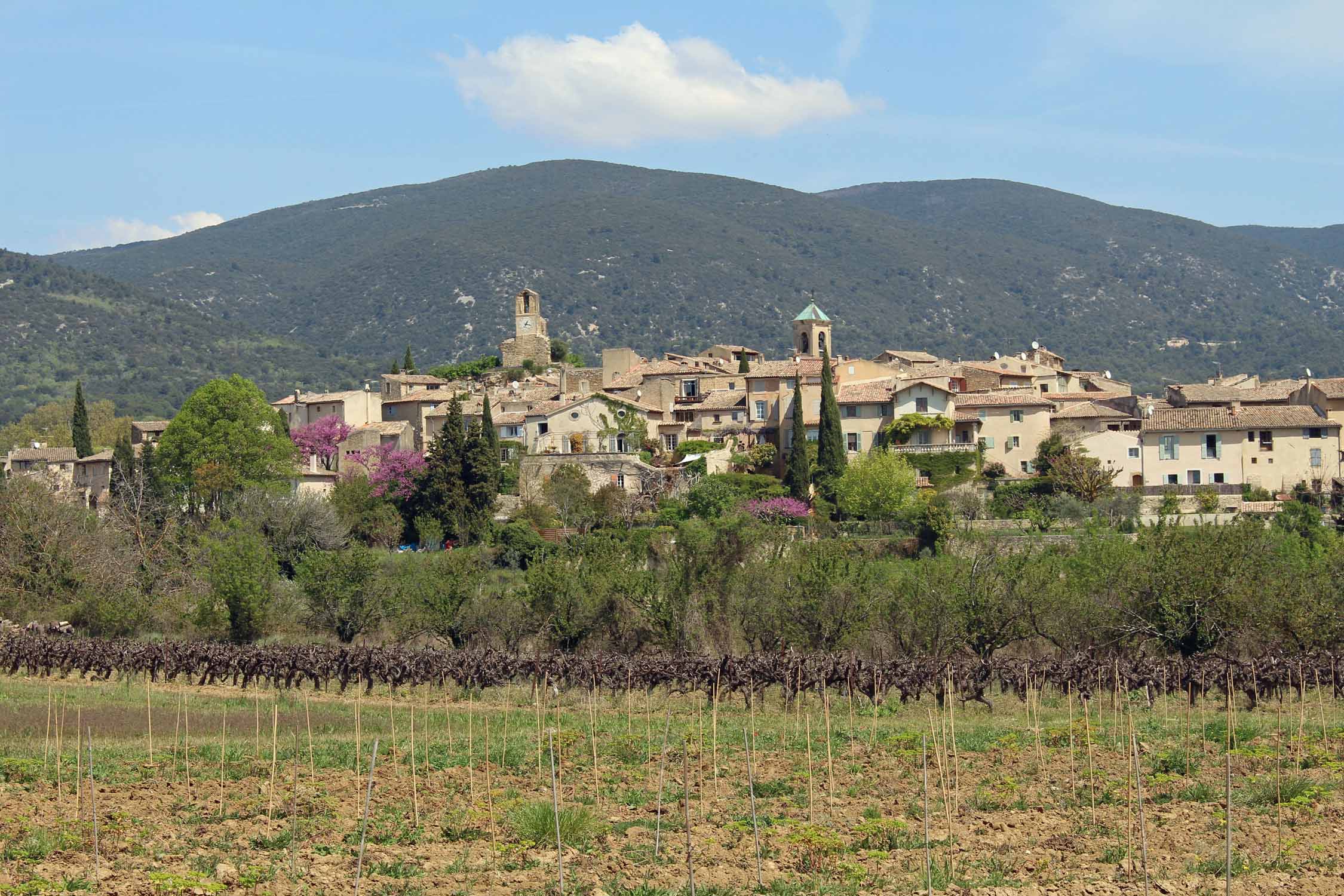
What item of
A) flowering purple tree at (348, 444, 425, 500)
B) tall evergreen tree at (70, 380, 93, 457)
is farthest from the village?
tall evergreen tree at (70, 380, 93, 457)

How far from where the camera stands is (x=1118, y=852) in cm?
1786

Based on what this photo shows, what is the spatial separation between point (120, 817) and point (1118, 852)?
12.5 meters

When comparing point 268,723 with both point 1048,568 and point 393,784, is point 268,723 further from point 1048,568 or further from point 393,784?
point 1048,568

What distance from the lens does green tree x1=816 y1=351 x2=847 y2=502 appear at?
217 feet

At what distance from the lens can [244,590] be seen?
48.0m

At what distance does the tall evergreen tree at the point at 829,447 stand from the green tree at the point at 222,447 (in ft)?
77.8

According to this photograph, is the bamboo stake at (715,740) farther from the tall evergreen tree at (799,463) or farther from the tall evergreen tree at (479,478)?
the tall evergreen tree at (799,463)

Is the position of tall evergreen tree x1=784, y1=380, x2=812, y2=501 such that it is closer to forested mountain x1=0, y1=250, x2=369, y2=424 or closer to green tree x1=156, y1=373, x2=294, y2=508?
green tree x1=156, y1=373, x2=294, y2=508

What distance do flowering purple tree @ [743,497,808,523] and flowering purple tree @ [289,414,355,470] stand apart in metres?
25.8

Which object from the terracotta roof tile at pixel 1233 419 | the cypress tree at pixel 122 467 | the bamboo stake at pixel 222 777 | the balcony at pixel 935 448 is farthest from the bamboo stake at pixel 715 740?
the cypress tree at pixel 122 467

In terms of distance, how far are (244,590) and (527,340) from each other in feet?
191

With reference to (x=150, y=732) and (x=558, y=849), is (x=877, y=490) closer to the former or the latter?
(x=150, y=732)

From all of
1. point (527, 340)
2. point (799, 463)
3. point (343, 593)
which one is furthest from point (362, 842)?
point (527, 340)

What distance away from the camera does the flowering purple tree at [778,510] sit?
6272 centimetres
